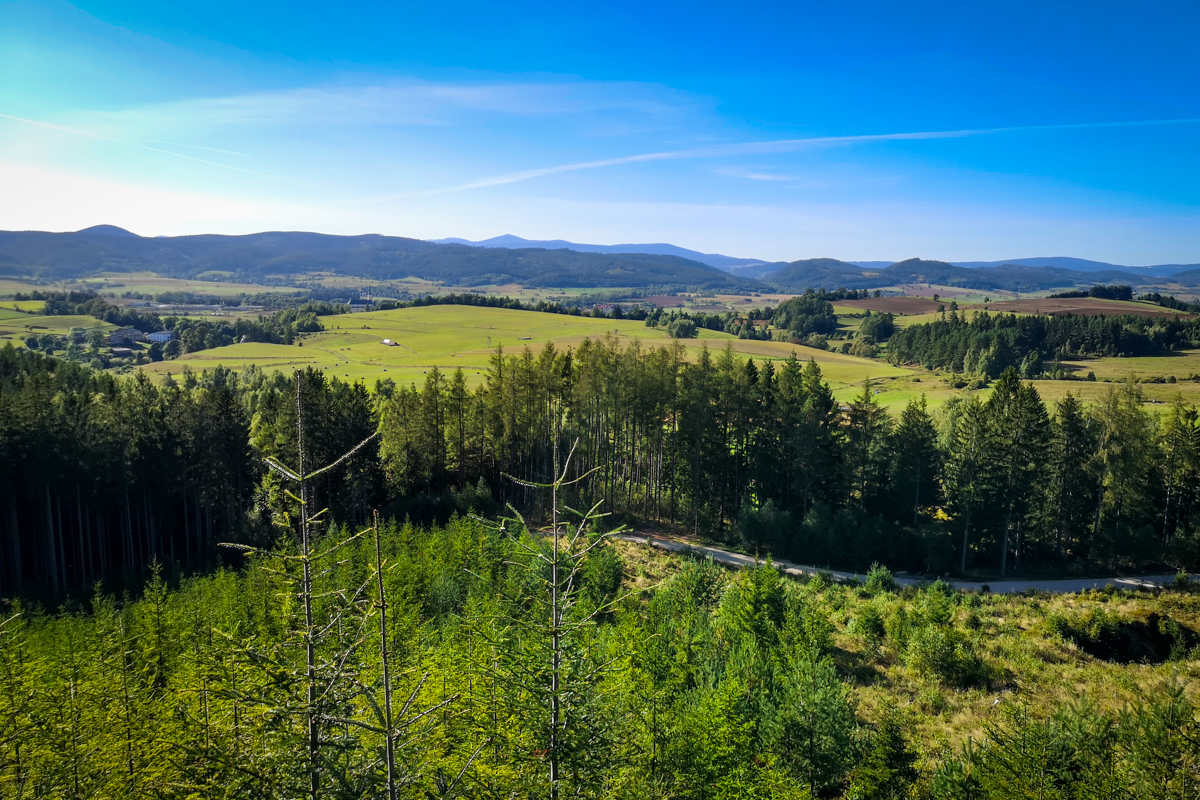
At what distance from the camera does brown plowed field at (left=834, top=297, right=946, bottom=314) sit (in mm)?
167125

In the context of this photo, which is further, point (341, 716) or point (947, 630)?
point (947, 630)

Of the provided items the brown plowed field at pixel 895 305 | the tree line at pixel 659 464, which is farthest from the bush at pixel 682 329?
the brown plowed field at pixel 895 305

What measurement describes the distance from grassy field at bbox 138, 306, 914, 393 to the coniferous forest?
23.0m

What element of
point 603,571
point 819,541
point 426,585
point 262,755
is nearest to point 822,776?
point 262,755

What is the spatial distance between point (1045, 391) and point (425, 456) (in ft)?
259

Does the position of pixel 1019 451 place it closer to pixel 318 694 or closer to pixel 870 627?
pixel 870 627

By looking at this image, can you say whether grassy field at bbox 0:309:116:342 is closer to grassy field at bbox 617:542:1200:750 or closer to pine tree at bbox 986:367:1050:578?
grassy field at bbox 617:542:1200:750

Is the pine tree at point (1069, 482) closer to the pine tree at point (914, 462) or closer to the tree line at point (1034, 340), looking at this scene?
the pine tree at point (914, 462)

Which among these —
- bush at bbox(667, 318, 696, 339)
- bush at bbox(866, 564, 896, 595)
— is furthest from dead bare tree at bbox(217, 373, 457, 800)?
bush at bbox(667, 318, 696, 339)

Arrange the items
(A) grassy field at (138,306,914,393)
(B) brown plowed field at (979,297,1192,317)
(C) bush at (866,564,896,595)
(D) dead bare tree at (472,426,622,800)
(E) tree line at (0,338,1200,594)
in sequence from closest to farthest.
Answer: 1. (D) dead bare tree at (472,426,622,800)
2. (C) bush at (866,564,896,595)
3. (E) tree line at (0,338,1200,594)
4. (A) grassy field at (138,306,914,393)
5. (B) brown plowed field at (979,297,1192,317)

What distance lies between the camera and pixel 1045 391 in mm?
78812

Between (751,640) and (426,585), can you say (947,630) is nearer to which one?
(751,640)

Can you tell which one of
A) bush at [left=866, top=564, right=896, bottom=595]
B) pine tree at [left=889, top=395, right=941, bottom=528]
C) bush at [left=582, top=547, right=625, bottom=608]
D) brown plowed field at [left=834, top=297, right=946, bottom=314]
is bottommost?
bush at [left=866, top=564, right=896, bottom=595]

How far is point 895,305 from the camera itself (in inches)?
6875
